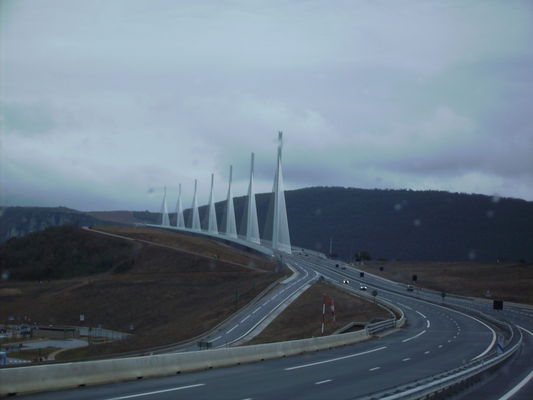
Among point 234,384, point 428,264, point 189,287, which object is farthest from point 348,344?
point 428,264

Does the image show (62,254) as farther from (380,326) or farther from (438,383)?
(438,383)

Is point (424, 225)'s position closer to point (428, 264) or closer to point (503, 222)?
point (503, 222)

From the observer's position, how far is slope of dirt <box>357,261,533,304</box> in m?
76.2

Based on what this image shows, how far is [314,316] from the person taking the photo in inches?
1887

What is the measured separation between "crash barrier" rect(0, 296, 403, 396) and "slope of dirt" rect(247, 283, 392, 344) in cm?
1565

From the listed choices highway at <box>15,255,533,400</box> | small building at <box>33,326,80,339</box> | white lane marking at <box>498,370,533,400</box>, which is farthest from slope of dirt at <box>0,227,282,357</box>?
white lane marking at <box>498,370,533,400</box>

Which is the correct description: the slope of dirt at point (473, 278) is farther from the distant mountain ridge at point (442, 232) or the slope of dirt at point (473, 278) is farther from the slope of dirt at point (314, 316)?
the distant mountain ridge at point (442, 232)

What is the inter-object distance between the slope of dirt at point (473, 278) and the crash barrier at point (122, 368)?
54787 millimetres

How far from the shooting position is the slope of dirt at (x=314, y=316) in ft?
133

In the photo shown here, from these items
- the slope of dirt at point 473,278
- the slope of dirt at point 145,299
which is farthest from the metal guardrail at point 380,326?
the slope of dirt at point 473,278

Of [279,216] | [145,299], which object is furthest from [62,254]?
[279,216]

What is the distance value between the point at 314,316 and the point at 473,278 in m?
46.8

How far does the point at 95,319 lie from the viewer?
6109 centimetres

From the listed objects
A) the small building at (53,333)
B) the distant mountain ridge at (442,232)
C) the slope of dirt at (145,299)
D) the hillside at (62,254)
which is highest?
the distant mountain ridge at (442,232)
